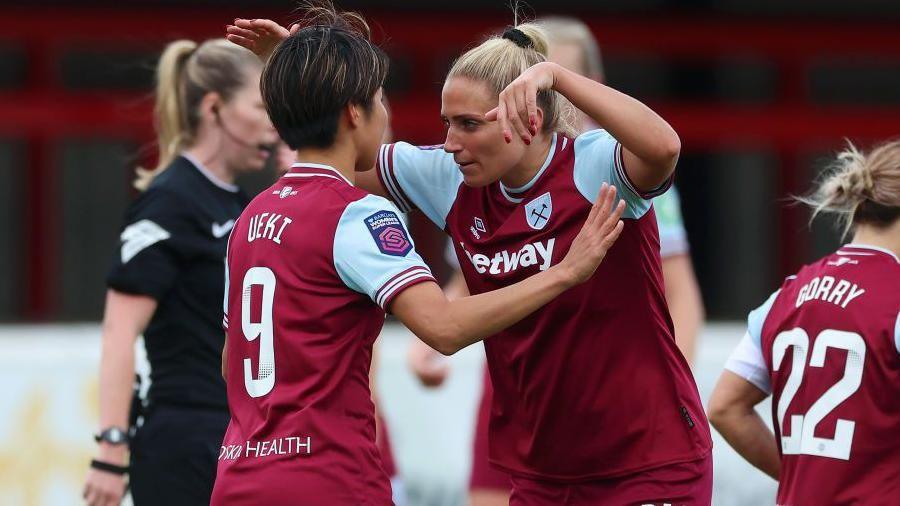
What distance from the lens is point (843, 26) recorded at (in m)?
11.6

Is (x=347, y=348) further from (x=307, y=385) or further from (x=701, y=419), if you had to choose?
(x=701, y=419)

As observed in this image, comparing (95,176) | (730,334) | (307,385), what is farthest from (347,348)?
(95,176)

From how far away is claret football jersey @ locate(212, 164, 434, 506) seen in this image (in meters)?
2.85

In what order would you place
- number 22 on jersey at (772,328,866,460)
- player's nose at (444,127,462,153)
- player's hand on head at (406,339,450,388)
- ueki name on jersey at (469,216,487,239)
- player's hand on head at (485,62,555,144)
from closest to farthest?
player's hand on head at (485,62,555,144)
player's nose at (444,127,462,153)
ueki name on jersey at (469,216,487,239)
number 22 on jersey at (772,328,866,460)
player's hand on head at (406,339,450,388)

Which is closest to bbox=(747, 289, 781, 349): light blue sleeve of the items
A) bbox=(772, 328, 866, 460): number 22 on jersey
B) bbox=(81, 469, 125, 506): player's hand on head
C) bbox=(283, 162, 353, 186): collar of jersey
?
bbox=(772, 328, 866, 460): number 22 on jersey

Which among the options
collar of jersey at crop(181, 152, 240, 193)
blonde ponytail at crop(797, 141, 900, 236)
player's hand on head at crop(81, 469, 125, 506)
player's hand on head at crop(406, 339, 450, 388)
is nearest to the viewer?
blonde ponytail at crop(797, 141, 900, 236)

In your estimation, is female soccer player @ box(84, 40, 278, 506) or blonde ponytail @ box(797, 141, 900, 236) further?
female soccer player @ box(84, 40, 278, 506)

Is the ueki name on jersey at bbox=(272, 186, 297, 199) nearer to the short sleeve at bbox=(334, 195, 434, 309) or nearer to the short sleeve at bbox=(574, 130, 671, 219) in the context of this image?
the short sleeve at bbox=(334, 195, 434, 309)

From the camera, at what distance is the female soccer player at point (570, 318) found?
3.11m

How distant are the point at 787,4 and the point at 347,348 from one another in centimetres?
946

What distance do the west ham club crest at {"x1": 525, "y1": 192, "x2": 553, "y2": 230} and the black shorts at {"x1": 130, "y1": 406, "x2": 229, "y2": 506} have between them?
3.81 feet

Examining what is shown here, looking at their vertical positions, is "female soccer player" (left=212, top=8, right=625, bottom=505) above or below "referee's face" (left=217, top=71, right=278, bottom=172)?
below

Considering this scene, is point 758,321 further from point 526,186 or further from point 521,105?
point 521,105

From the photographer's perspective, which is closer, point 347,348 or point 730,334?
point 347,348
